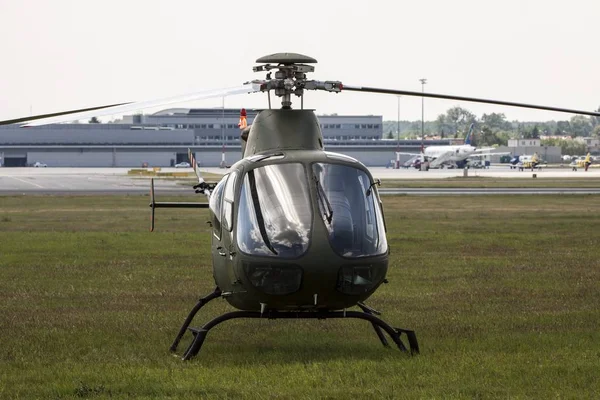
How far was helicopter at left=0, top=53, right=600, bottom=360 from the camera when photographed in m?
10.5

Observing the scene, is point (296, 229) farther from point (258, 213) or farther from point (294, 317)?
point (294, 317)

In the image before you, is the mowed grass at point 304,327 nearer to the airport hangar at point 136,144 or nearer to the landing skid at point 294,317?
the landing skid at point 294,317

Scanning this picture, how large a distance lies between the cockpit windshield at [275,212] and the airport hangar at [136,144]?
142 meters

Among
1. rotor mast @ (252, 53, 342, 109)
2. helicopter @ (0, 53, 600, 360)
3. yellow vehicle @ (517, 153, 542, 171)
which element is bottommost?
yellow vehicle @ (517, 153, 542, 171)

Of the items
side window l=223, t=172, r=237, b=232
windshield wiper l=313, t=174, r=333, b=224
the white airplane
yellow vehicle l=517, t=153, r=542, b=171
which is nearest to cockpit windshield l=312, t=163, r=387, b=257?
windshield wiper l=313, t=174, r=333, b=224

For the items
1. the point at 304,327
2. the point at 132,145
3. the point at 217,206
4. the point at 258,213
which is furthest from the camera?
the point at 132,145

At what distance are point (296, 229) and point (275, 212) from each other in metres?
0.34

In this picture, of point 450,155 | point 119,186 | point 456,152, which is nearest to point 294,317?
point 119,186

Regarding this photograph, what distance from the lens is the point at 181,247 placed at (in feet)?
83.3

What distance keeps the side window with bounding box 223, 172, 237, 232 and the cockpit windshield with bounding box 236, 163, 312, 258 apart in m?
0.22

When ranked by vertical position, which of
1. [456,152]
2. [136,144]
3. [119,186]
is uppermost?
[136,144]

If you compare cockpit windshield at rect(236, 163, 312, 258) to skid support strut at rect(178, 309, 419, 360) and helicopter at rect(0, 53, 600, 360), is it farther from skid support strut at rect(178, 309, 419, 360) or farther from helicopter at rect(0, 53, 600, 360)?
skid support strut at rect(178, 309, 419, 360)

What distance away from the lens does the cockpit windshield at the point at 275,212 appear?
10516 mm

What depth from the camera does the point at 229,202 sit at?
1136 centimetres
